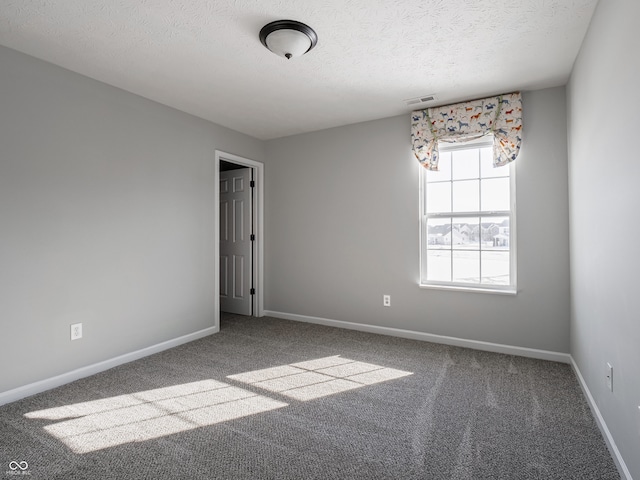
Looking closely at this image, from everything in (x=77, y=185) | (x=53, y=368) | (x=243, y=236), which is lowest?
(x=53, y=368)

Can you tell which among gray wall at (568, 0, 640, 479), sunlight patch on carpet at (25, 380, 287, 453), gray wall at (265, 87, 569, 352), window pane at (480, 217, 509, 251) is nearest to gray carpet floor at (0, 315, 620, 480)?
sunlight patch on carpet at (25, 380, 287, 453)

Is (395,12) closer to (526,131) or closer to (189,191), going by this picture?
(526,131)

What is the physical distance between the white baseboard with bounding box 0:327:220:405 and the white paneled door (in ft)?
3.87

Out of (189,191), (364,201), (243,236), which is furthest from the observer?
(243,236)

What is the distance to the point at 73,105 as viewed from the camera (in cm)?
279

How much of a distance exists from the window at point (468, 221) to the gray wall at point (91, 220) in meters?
2.61

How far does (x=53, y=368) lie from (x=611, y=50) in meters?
4.23

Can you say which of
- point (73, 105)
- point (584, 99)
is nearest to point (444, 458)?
point (584, 99)

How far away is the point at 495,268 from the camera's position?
345 centimetres

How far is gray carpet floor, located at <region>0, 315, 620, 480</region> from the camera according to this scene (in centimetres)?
172

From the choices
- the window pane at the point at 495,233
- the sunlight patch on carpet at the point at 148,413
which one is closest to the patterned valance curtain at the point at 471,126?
the window pane at the point at 495,233

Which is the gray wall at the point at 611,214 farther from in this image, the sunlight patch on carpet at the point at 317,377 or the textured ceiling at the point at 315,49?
the sunlight patch on carpet at the point at 317,377

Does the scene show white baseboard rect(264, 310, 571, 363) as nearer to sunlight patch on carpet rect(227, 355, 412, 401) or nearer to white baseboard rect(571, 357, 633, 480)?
white baseboard rect(571, 357, 633, 480)

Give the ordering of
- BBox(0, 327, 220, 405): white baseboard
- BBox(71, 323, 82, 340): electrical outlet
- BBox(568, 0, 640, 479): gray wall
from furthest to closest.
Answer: BBox(71, 323, 82, 340): electrical outlet, BBox(0, 327, 220, 405): white baseboard, BBox(568, 0, 640, 479): gray wall
